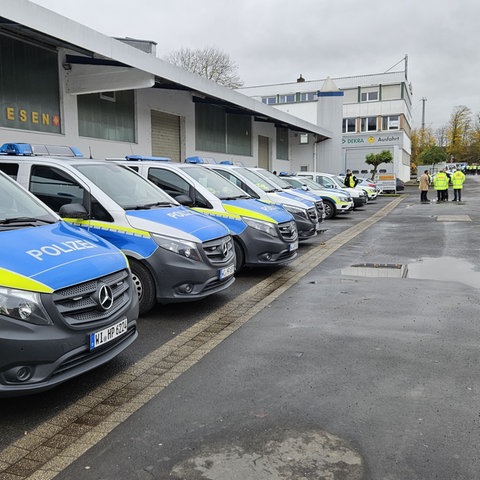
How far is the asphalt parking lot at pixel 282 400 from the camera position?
10.2 feet

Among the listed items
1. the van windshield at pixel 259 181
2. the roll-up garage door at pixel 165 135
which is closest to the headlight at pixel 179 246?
the van windshield at pixel 259 181

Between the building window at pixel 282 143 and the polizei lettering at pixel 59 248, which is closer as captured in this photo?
the polizei lettering at pixel 59 248

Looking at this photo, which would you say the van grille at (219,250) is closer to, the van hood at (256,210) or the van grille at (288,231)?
the van hood at (256,210)

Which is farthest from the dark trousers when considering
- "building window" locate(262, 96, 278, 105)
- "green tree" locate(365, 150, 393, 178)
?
Answer: "building window" locate(262, 96, 278, 105)

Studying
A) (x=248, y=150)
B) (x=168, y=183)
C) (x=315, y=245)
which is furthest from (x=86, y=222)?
(x=248, y=150)

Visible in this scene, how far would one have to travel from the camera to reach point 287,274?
8.86 meters

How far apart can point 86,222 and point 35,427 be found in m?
3.04

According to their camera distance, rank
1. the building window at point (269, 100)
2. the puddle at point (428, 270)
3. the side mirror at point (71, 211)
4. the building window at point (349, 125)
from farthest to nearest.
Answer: the building window at point (269, 100)
the building window at point (349, 125)
the puddle at point (428, 270)
the side mirror at point (71, 211)

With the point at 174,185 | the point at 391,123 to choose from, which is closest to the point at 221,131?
the point at 174,185

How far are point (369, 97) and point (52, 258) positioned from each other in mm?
63351

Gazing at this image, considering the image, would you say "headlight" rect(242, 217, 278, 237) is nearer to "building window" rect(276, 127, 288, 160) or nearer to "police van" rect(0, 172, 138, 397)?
"police van" rect(0, 172, 138, 397)

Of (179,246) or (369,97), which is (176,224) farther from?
(369,97)

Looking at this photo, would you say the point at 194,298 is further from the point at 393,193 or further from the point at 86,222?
the point at 393,193

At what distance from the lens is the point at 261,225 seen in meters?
8.38
